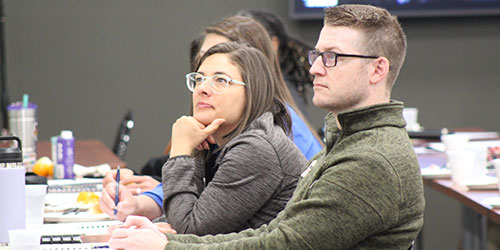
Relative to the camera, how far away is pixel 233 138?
2.04 meters

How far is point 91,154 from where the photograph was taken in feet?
12.4

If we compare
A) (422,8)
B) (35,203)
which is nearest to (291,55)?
(422,8)

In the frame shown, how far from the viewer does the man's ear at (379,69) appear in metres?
1.50

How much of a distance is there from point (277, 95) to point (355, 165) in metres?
0.88

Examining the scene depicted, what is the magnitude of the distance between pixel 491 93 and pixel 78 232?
459 cm

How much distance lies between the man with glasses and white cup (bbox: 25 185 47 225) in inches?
15.9

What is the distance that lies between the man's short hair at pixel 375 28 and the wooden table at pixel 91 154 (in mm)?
1826

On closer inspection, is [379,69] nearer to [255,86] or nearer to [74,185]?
[255,86]

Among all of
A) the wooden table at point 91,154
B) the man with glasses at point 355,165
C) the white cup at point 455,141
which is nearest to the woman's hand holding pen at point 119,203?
the man with glasses at point 355,165

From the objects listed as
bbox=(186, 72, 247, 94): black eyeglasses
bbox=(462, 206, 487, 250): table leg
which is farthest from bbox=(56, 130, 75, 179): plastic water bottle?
bbox=(462, 206, 487, 250): table leg

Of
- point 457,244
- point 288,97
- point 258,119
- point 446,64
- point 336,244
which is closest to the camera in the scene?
point 336,244

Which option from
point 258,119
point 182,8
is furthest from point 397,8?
point 258,119

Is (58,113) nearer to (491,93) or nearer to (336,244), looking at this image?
(491,93)

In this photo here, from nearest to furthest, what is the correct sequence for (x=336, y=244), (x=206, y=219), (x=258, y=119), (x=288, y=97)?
(x=336, y=244) → (x=206, y=219) → (x=258, y=119) → (x=288, y=97)
